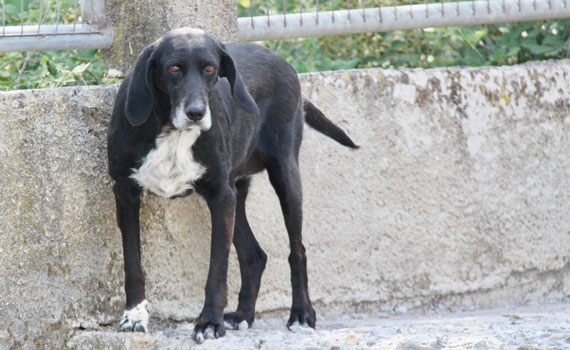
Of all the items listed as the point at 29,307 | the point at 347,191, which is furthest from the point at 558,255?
the point at 29,307

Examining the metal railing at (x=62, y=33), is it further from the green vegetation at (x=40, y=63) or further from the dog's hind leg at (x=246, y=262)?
the dog's hind leg at (x=246, y=262)

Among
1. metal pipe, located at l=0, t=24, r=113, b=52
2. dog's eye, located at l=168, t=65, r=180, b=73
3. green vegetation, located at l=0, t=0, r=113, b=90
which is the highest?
dog's eye, located at l=168, t=65, r=180, b=73

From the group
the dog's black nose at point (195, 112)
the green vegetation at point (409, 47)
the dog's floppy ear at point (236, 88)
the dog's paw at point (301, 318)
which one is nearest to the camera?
the dog's black nose at point (195, 112)

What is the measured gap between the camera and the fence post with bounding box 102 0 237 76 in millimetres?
5098

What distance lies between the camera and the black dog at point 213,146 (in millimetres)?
4109

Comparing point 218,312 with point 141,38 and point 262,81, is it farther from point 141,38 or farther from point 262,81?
point 141,38

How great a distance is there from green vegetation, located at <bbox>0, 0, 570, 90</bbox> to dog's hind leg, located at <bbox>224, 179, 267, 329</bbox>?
4.54ft

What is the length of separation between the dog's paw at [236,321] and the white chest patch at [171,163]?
80 centimetres

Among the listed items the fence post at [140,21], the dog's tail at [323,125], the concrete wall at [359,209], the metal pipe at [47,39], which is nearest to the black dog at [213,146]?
the dog's tail at [323,125]

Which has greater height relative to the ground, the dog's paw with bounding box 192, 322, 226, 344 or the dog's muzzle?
the dog's muzzle

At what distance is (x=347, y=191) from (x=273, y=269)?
0.60 m

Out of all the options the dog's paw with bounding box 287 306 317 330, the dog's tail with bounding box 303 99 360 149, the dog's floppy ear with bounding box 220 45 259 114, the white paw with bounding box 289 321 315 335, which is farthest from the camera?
the dog's tail with bounding box 303 99 360 149

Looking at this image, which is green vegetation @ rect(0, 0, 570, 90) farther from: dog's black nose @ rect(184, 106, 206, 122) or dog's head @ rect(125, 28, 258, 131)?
dog's black nose @ rect(184, 106, 206, 122)

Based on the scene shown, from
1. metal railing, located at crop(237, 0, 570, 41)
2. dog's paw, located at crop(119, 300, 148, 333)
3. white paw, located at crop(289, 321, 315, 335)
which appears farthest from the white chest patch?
metal railing, located at crop(237, 0, 570, 41)
